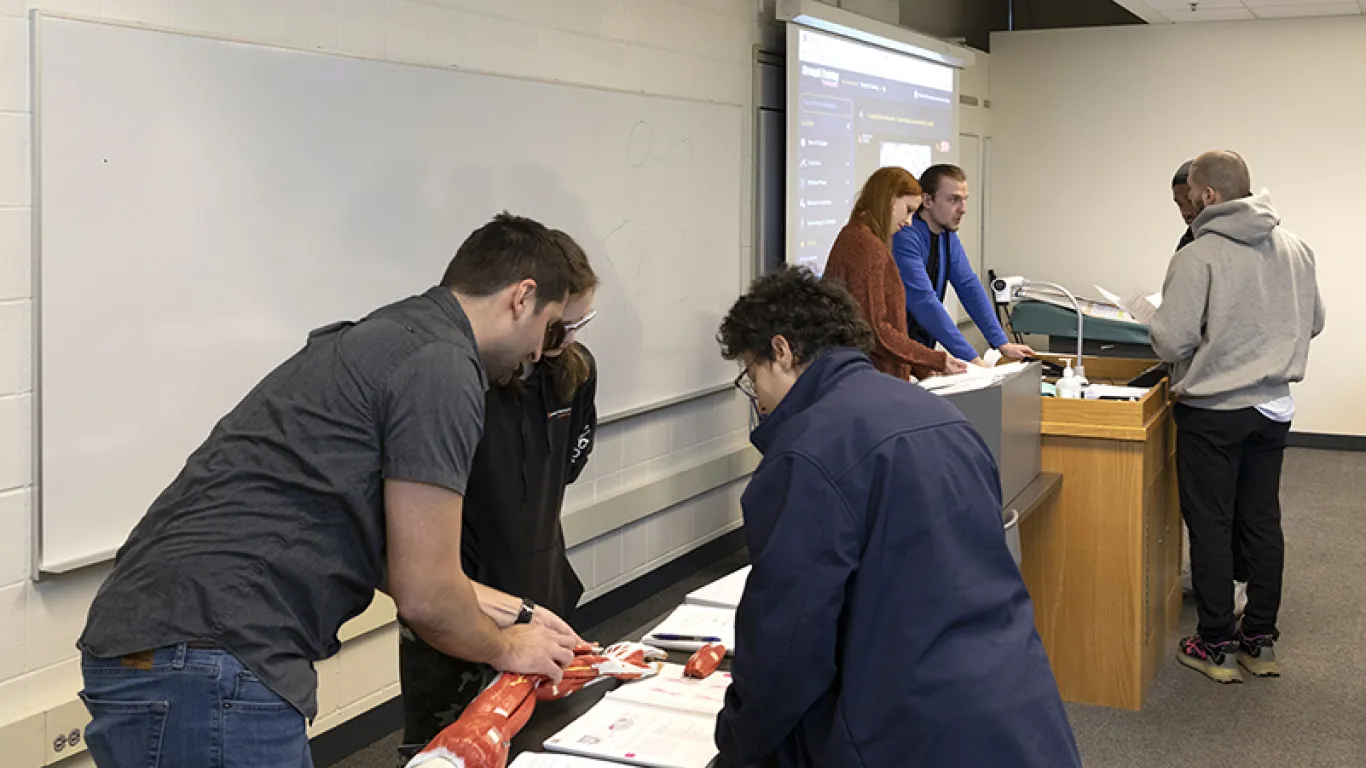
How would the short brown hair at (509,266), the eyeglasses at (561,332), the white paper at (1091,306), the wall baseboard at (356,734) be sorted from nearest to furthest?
the short brown hair at (509,266) → the eyeglasses at (561,332) → the wall baseboard at (356,734) → the white paper at (1091,306)

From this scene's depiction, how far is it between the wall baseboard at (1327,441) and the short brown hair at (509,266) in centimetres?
751

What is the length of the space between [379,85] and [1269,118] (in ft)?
21.6

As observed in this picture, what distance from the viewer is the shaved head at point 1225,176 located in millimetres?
4141

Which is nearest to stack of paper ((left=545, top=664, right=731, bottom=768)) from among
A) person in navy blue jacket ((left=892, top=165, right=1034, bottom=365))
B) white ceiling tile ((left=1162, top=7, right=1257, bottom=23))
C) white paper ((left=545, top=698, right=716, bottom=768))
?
white paper ((left=545, top=698, right=716, bottom=768))

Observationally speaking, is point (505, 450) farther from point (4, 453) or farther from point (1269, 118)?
point (1269, 118)

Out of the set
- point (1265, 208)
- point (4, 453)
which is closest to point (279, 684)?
point (4, 453)

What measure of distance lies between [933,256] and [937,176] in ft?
1.22

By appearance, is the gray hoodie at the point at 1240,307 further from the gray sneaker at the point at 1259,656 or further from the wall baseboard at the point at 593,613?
the wall baseboard at the point at 593,613

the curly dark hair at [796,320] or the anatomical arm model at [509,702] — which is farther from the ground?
the curly dark hair at [796,320]

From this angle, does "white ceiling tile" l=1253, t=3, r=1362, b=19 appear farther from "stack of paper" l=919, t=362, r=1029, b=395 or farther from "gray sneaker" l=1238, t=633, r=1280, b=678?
"stack of paper" l=919, t=362, r=1029, b=395

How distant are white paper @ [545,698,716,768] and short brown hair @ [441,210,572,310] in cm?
60

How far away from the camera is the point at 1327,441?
323 inches

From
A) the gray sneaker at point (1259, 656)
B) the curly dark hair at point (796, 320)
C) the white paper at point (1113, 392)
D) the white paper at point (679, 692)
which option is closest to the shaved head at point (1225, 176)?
the white paper at point (1113, 392)

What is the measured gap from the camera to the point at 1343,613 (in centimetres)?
483
